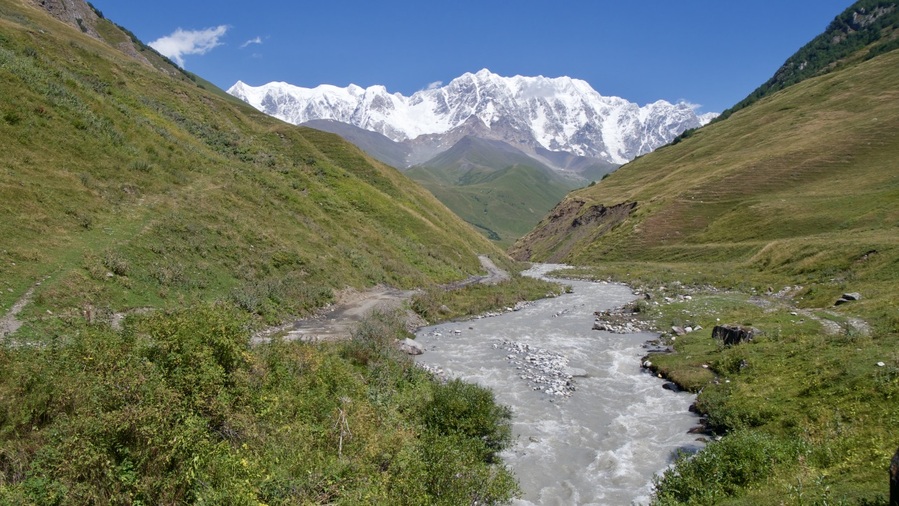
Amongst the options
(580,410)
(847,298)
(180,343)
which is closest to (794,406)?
(580,410)

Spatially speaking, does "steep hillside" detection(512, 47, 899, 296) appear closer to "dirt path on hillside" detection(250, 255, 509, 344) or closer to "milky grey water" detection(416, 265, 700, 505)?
"milky grey water" detection(416, 265, 700, 505)

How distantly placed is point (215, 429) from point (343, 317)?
22657mm

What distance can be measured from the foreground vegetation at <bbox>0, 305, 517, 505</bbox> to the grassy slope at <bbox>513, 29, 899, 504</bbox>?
7.64 meters

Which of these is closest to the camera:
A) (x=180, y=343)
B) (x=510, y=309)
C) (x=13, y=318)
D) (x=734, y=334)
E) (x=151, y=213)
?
(x=180, y=343)

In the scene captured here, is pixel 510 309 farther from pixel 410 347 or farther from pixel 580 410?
pixel 580 410

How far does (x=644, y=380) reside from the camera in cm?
2584

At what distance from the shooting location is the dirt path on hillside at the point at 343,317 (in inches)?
1117

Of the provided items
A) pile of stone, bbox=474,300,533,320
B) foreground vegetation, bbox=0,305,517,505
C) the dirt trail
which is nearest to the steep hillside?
pile of stone, bbox=474,300,533,320

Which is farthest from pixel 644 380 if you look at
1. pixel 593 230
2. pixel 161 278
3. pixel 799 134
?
pixel 799 134

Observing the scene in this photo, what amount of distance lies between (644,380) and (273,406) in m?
20.6

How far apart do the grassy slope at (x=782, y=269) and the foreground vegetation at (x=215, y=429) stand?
764 cm

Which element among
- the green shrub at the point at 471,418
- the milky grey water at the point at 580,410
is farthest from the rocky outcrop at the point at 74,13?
the green shrub at the point at 471,418

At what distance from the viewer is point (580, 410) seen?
71.7 ft

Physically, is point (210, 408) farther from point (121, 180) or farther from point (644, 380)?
point (121, 180)
